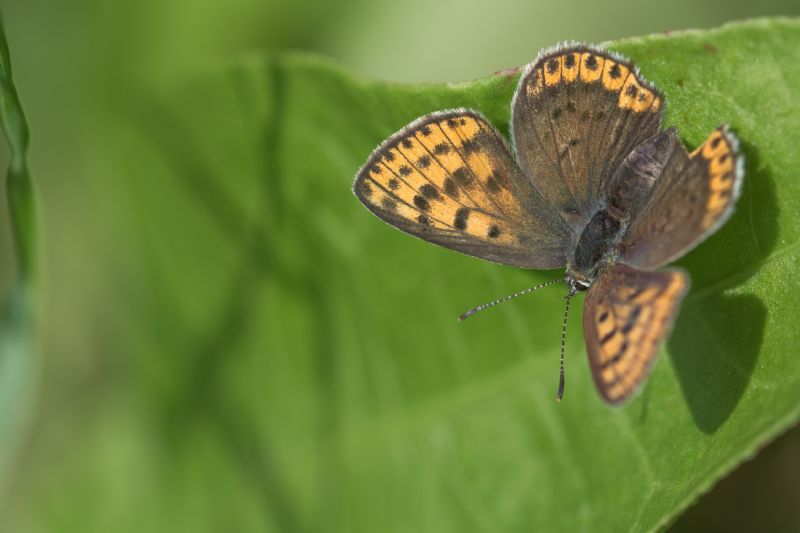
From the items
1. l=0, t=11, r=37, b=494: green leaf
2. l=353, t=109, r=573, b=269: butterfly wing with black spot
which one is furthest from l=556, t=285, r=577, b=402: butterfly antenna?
l=0, t=11, r=37, b=494: green leaf

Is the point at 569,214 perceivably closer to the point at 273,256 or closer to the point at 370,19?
the point at 273,256

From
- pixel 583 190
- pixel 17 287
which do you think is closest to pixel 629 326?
pixel 583 190

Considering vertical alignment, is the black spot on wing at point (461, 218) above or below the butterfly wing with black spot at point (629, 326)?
below

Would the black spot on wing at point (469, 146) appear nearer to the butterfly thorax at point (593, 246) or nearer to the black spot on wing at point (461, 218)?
the black spot on wing at point (461, 218)

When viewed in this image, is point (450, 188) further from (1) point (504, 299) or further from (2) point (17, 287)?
(2) point (17, 287)

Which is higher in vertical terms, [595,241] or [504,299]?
[595,241]

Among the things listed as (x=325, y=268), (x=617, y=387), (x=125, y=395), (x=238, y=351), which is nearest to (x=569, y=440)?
(x=617, y=387)

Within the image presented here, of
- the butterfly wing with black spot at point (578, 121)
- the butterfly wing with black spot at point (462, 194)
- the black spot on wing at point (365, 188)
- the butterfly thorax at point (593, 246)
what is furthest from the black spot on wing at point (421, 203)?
the butterfly thorax at point (593, 246)
